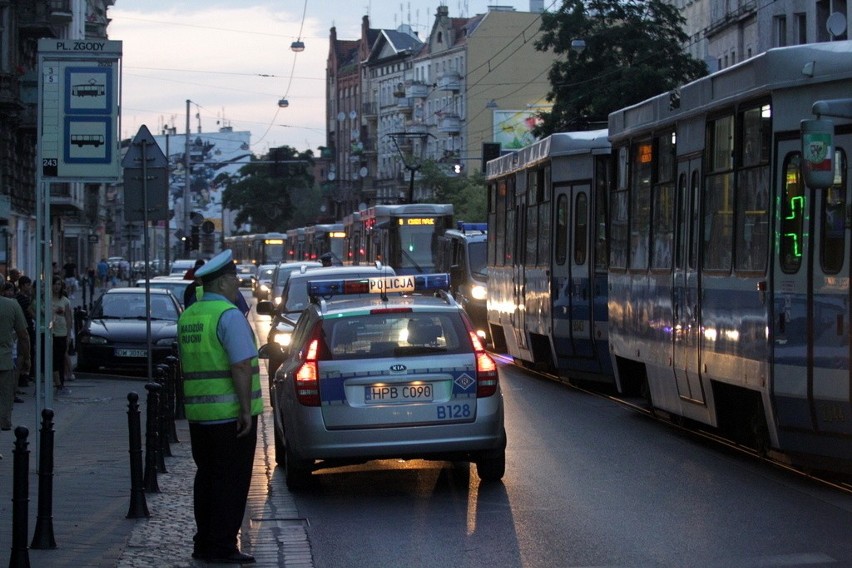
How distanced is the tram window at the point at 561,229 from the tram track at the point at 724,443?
72.1 inches

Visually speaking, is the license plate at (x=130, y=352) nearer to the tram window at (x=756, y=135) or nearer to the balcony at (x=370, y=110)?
the tram window at (x=756, y=135)

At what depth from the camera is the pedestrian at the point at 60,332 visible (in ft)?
79.6

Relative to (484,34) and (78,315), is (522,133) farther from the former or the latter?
(78,315)

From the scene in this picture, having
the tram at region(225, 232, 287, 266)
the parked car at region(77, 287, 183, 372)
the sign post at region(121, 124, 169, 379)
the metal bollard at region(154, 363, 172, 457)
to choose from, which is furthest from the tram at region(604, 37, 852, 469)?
the tram at region(225, 232, 287, 266)

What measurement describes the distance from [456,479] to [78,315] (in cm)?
2051

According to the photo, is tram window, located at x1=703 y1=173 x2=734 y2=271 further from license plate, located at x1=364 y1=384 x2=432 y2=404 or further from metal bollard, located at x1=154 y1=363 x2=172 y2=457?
metal bollard, located at x1=154 y1=363 x2=172 y2=457

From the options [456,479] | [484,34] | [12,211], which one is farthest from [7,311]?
[484,34]

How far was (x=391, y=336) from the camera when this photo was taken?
41.5ft

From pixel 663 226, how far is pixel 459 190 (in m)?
81.0

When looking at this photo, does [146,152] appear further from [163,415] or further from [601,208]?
[163,415]

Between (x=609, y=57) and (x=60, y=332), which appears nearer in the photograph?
(x=60, y=332)

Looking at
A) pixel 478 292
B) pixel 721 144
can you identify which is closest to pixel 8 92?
pixel 478 292

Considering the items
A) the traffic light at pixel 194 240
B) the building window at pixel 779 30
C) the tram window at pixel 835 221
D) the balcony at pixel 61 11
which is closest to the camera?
the tram window at pixel 835 221

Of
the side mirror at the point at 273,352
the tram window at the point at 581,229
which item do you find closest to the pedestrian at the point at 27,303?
the tram window at the point at 581,229
